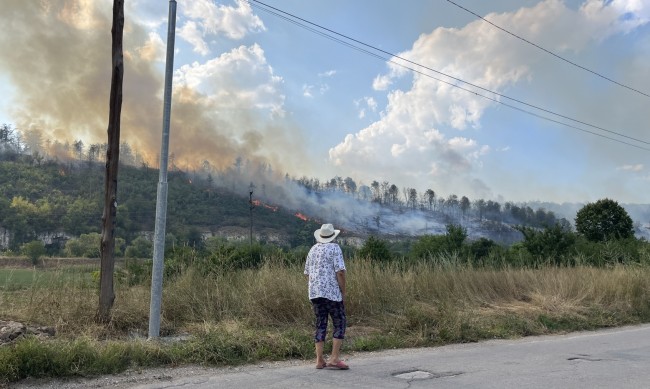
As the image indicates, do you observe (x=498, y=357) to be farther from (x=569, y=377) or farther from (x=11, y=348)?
(x=11, y=348)

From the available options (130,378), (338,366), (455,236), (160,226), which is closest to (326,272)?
(338,366)

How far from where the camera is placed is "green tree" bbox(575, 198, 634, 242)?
48781 mm

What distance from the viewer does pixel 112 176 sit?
846 centimetres

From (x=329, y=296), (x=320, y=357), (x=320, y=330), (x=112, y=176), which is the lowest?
(x=320, y=357)

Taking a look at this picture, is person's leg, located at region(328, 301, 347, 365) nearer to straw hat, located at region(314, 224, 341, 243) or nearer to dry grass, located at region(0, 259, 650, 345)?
straw hat, located at region(314, 224, 341, 243)

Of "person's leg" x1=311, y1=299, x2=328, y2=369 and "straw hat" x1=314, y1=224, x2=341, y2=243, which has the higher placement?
"straw hat" x1=314, y1=224, x2=341, y2=243

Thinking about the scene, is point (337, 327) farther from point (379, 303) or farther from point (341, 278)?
point (379, 303)

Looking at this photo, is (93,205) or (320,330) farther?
(93,205)

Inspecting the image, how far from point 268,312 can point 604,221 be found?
50332mm

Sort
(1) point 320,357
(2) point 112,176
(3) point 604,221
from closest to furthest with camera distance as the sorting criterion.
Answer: (1) point 320,357 → (2) point 112,176 → (3) point 604,221

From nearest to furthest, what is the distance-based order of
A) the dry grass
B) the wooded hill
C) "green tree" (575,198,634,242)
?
the dry grass, the wooded hill, "green tree" (575,198,634,242)

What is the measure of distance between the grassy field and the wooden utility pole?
1.00ft

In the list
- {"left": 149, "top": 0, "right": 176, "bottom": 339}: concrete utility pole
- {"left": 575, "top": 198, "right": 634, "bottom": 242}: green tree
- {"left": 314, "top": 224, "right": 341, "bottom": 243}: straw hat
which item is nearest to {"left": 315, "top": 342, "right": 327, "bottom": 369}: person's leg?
{"left": 314, "top": 224, "right": 341, "bottom": 243}: straw hat

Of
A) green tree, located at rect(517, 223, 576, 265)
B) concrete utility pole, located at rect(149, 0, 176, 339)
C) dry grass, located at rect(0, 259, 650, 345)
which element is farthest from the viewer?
green tree, located at rect(517, 223, 576, 265)
